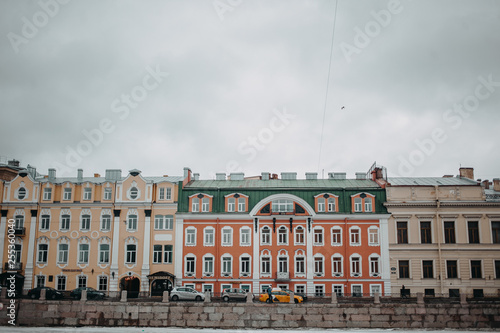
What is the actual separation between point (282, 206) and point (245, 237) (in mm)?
4990

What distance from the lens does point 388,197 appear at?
164 feet

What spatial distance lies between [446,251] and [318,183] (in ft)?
48.4

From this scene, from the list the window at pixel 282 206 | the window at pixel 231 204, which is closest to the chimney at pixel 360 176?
the window at pixel 282 206

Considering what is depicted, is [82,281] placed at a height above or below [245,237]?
below

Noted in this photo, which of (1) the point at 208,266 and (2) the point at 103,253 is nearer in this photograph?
(1) the point at 208,266

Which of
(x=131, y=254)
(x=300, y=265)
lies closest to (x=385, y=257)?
(x=300, y=265)

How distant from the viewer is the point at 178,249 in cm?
4962

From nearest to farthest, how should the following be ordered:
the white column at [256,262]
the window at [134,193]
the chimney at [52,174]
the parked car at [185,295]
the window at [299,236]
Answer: the parked car at [185,295], the white column at [256,262], the window at [299,236], the window at [134,193], the chimney at [52,174]

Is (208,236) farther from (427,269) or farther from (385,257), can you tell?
(427,269)

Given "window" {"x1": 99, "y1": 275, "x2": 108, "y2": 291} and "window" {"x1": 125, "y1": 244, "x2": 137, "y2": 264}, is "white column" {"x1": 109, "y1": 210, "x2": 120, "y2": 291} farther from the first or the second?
"window" {"x1": 125, "y1": 244, "x2": 137, "y2": 264}

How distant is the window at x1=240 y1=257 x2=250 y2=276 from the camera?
49344 mm

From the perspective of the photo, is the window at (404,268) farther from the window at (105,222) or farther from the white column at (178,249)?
the window at (105,222)

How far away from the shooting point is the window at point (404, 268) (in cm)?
4853

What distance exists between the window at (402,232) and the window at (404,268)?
1.99 metres
